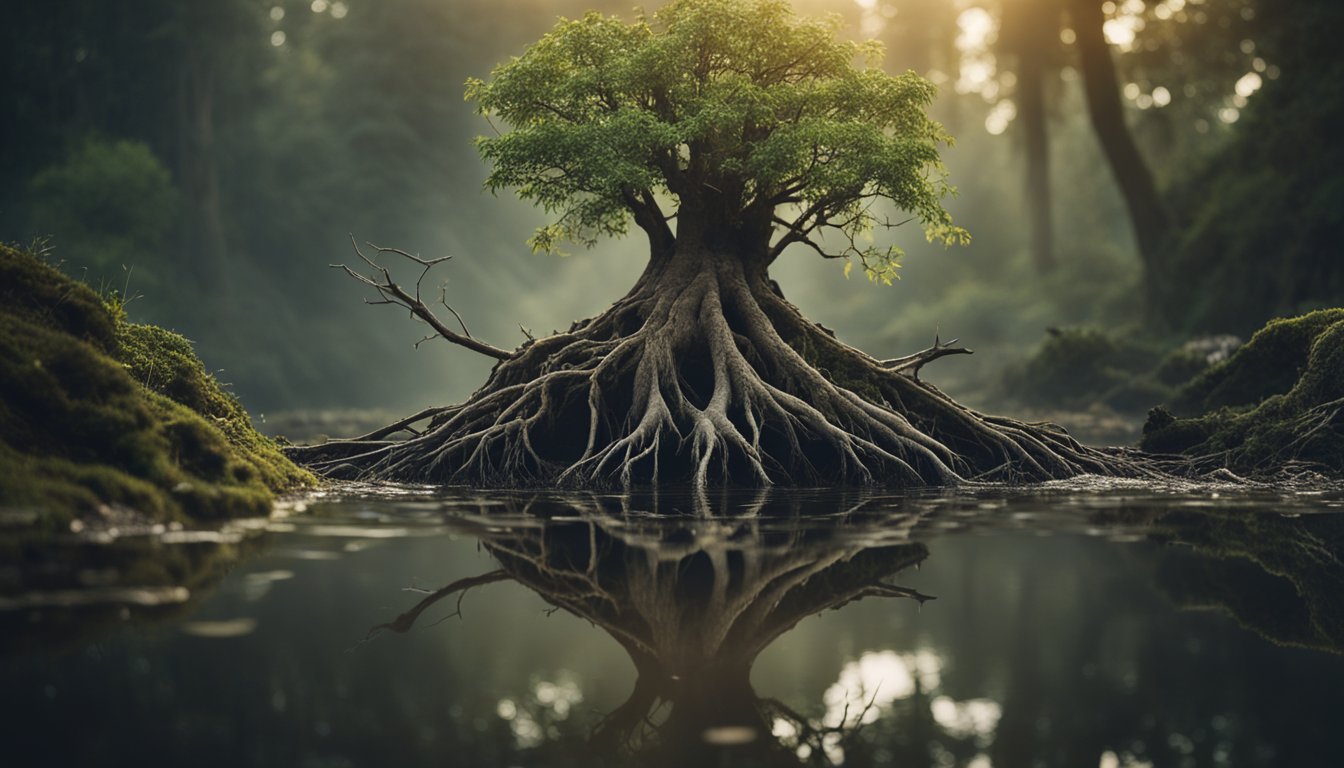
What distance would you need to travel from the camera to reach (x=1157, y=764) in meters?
5.25

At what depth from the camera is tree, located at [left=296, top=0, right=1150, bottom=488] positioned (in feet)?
62.5

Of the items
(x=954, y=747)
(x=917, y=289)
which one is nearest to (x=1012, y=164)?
(x=917, y=289)

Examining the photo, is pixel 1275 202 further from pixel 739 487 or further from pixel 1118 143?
pixel 739 487

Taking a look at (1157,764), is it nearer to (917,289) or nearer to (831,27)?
(831,27)

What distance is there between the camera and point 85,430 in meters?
10.7

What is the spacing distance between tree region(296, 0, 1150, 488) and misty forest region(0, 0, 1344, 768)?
0.26 feet

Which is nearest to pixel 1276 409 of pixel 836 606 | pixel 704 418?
pixel 704 418

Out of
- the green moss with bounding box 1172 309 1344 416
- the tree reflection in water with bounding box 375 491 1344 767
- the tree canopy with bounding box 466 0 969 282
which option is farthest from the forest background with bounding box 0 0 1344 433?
the tree reflection in water with bounding box 375 491 1344 767

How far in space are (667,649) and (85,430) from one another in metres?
6.21

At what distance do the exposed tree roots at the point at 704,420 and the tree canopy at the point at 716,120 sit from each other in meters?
1.59

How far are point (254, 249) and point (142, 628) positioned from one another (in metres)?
78.5

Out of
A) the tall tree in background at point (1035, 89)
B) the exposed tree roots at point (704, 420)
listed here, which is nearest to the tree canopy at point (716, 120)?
the exposed tree roots at point (704, 420)

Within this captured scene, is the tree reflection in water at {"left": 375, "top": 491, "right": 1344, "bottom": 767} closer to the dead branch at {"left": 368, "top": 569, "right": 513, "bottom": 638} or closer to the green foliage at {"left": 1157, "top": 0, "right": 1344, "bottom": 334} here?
the dead branch at {"left": 368, "top": 569, "right": 513, "bottom": 638}

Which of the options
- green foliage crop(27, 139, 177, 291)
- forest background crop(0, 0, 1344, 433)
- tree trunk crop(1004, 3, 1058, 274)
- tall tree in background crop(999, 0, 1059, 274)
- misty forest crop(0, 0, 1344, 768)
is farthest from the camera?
green foliage crop(27, 139, 177, 291)
